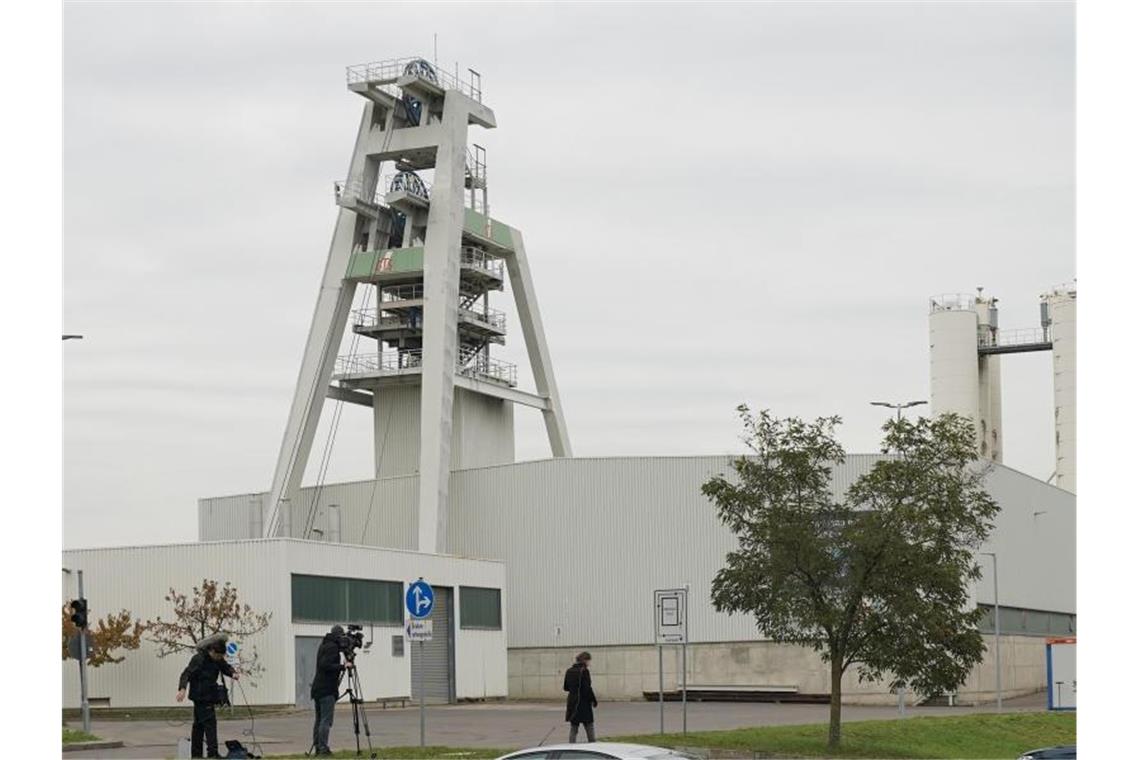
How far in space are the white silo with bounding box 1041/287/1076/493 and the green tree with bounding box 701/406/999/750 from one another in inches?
2419

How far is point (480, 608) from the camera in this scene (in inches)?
2420

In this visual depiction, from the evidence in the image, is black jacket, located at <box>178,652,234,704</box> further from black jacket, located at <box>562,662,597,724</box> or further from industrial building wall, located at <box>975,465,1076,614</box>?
industrial building wall, located at <box>975,465,1076,614</box>

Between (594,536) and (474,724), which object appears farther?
(594,536)

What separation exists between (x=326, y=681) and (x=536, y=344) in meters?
46.0

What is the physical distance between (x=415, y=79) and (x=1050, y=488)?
31.8 m

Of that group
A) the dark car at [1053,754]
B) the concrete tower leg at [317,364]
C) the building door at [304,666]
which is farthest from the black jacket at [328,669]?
the concrete tower leg at [317,364]

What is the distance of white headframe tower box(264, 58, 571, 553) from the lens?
6556cm

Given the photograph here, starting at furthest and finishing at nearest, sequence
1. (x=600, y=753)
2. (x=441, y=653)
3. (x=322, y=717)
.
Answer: (x=441, y=653)
(x=322, y=717)
(x=600, y=753)

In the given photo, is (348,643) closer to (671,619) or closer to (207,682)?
(207,682)

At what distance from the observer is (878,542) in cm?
3434

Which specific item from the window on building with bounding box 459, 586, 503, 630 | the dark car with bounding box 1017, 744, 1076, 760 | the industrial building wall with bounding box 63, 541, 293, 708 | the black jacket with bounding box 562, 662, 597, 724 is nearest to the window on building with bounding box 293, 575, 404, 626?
the industrial building wall with bounding box 63, 541, 293, 708

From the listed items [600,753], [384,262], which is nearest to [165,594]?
[384,262]

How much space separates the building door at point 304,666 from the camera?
5053 cm
